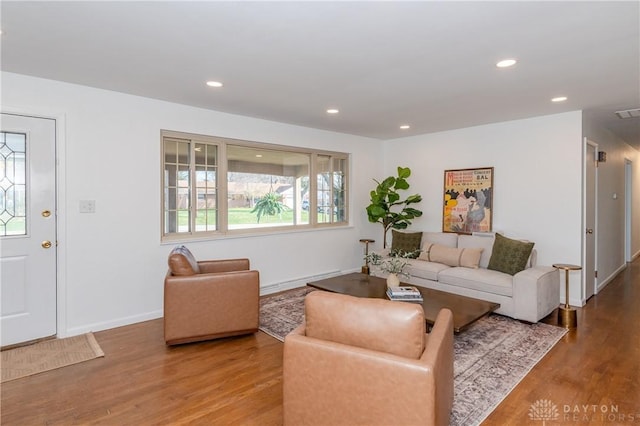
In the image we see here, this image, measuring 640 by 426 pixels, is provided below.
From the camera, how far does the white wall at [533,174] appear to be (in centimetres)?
425

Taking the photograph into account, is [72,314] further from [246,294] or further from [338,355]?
[338,355]

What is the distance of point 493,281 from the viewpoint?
155 inches

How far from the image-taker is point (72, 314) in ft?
11.1

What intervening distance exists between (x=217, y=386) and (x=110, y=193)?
2291mm

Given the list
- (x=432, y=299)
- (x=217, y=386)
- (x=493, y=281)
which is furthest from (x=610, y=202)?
(x=217, y=386)

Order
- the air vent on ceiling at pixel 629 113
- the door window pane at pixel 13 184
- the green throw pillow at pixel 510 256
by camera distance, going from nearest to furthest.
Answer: the door window pane at pixel 13 184
the green throw pillow at pixel 510 256
the air vent on ceiling at pixel 629 113

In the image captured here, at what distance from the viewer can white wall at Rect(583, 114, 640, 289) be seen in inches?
191

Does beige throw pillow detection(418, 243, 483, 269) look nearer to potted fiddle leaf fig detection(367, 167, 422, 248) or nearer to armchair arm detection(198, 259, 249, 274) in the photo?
potted fiddle leaf fig detection(367, 167, 422, 248)

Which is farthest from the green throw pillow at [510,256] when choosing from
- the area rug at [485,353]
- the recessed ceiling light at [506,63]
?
the recessed ceiling light at [506,63]

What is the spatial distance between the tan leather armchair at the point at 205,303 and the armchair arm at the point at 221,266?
31cm

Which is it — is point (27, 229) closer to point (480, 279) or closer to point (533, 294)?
point (480, 279)

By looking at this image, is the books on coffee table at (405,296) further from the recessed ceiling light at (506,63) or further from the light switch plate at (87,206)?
the light switch plate at (87,206)

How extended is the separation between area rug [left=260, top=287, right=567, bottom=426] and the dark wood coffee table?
322mm

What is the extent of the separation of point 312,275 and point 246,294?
2209 millimetres
